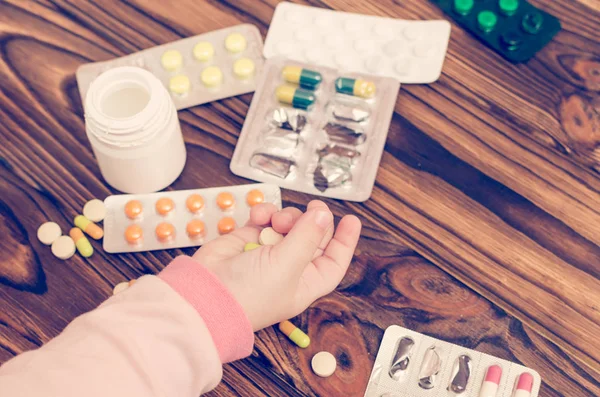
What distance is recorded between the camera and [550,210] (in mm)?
802

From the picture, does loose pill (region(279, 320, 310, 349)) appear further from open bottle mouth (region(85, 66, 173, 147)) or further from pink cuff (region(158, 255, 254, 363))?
open bottle mouth (region(85, 66, 173, 147))

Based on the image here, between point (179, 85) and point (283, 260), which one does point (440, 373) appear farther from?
point (179, 85)

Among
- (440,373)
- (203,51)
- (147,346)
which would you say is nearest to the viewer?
(147,346)

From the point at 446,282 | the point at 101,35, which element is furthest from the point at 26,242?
the point at 446,282

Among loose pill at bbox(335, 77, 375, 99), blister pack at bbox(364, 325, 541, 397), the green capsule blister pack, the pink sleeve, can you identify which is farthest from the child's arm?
the green capsule blister pack

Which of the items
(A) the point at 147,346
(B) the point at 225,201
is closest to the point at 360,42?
(B) the point at 225,201

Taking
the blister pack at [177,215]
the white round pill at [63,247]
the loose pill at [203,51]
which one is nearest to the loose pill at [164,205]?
the blister pack at [177,215]

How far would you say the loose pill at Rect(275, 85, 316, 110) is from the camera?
2.85 feet

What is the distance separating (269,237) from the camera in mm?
731

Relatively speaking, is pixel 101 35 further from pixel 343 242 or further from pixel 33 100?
pixel 343 242

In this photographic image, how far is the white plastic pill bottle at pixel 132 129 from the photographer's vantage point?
729 mm

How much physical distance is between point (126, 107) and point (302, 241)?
270 mm

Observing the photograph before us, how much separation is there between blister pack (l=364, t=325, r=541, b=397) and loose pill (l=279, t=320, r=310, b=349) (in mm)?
79

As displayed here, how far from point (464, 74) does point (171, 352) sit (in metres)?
0.53
